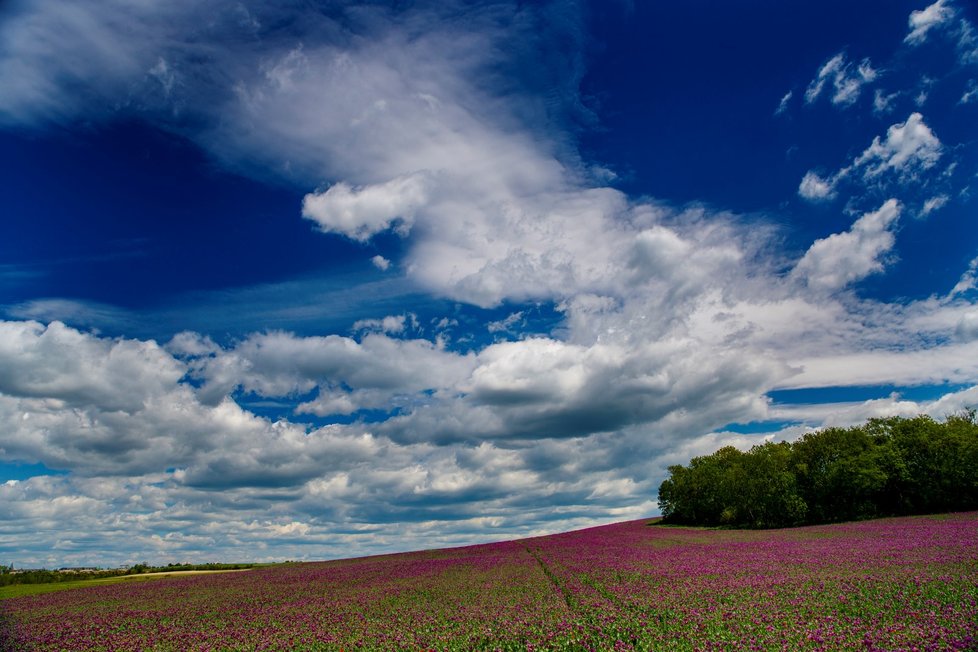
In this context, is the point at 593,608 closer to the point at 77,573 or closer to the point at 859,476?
the point at 859,476

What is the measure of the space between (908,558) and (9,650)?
47614 millimetres

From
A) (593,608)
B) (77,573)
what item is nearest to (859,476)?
(593,608)

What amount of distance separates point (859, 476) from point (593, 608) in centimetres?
7143

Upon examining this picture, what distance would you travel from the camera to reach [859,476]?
7644 centimetres

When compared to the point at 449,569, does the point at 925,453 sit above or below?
above

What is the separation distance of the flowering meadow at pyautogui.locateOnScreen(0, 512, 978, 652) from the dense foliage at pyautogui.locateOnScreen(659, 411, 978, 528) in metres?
35.3

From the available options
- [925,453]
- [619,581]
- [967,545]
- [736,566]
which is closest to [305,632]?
[619,581]

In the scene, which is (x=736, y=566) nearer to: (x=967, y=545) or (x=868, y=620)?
(x=967, y=545)

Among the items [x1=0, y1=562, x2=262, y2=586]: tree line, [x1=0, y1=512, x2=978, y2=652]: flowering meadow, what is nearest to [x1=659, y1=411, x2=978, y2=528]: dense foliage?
[x1=0, y1=512, x2=978, y2=652]: flowering meadow

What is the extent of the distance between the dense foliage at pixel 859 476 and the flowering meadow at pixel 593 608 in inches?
1389

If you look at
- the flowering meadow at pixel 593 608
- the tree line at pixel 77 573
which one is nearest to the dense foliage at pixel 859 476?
the flowering meadow at pixel 593 608

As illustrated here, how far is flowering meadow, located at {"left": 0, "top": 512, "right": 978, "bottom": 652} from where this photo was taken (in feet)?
58.0

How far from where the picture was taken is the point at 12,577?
7006cm

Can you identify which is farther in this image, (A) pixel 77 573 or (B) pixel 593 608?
(A) pixel 77 573
